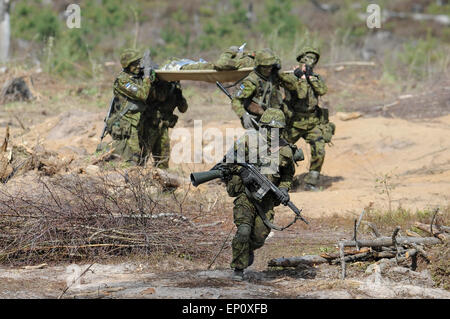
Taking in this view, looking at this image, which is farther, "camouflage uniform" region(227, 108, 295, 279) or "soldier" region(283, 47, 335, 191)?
"soldier" region(283, 47, 335, 191)

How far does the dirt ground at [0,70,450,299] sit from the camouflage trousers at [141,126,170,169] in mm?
441

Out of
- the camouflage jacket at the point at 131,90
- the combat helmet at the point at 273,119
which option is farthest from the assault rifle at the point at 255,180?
the camouflage jacket at the point at 131,90

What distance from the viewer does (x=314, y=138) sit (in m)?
10.3

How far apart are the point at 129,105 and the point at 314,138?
231cm

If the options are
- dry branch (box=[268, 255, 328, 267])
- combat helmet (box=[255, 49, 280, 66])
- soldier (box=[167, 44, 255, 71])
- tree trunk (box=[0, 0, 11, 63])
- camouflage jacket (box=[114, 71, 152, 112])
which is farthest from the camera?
tree trunk (box=[0, 0, 11, 63])

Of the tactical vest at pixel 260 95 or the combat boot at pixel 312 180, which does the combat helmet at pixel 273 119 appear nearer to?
the tactical vest at pixel 260 95

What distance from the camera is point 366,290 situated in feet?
19.8

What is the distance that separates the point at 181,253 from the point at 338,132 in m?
6.32

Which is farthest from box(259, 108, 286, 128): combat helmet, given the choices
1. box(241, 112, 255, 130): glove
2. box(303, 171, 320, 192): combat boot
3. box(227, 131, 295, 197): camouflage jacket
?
box(303, 171, 320, 192): combat boot

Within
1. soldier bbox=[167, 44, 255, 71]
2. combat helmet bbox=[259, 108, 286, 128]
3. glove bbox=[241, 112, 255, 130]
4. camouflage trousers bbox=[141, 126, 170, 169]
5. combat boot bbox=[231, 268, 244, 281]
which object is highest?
soldier bbox=[167, 44, 255, 71]

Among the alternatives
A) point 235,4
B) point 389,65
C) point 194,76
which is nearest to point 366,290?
point 194,76

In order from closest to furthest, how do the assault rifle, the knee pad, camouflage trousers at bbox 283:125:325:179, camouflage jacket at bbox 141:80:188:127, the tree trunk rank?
the assault rifle < the knee pad < camouflage jacket at bbox 141:80:188:127 < camouflage trousers at bbox 283:125:325:179 < the tree trunk

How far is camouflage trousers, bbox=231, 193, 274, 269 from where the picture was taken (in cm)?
641

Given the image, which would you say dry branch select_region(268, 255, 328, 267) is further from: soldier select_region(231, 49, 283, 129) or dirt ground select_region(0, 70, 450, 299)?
soldier select_region(231, 49, 283, 129)
